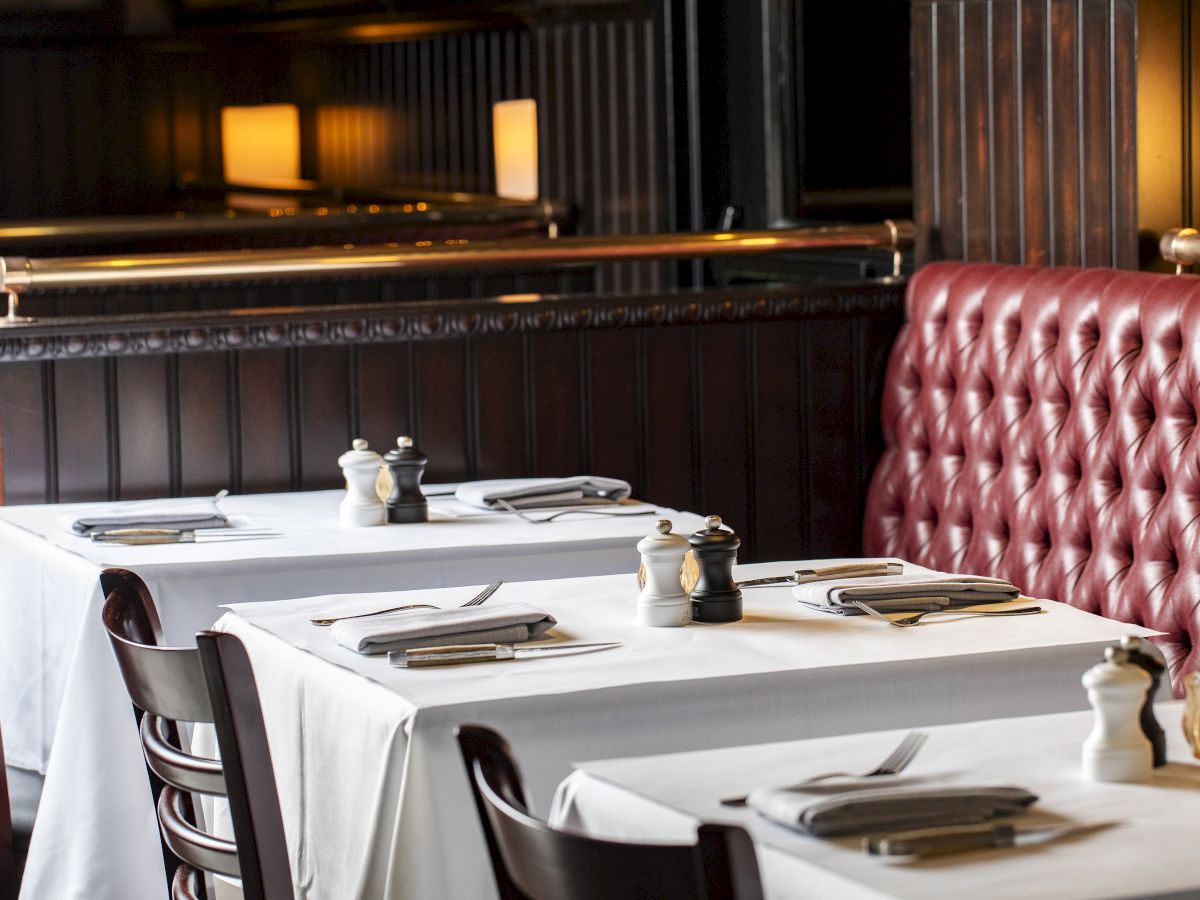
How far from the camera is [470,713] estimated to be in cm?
206

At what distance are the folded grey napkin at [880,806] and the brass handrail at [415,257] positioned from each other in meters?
2.79

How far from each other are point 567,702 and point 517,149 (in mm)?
7847

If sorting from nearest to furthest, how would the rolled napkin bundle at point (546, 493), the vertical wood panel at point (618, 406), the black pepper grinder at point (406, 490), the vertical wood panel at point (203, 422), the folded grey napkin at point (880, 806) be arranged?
the folded grey napkin at point (880, 806) → the black pepper grinder at point (406, 490) → the rolled napkin bundle at point (546, 493) → the vertical wood panel at point (203, 422) → the vertical wood panel at point (618, 406)

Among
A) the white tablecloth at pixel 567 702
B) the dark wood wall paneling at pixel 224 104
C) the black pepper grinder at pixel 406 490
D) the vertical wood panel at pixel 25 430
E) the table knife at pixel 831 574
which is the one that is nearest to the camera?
the white tablecloth at pixel 567 702

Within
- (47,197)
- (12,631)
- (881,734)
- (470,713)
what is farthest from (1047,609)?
(47,197)

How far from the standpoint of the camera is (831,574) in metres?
2.77

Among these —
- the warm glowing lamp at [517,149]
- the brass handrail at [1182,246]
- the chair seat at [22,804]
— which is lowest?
the chair seat at [22,804]

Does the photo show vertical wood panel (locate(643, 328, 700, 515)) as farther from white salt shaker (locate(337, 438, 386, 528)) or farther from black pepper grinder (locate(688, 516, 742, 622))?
black pepper grinder (locate(688, 516, 742, 622))

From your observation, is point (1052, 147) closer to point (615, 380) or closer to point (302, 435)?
point (615, 380)

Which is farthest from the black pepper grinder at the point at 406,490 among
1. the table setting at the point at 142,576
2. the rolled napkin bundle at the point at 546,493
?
the rolled napkin bundle at the point at 546,493

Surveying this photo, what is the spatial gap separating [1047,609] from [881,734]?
0.73m

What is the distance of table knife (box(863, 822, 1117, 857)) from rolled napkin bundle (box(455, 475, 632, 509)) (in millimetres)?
2112

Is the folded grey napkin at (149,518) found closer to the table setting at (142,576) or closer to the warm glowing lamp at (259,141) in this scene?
the table setting at (142,576)

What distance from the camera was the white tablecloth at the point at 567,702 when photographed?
2088mm
